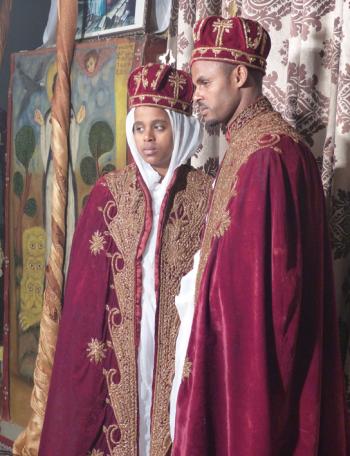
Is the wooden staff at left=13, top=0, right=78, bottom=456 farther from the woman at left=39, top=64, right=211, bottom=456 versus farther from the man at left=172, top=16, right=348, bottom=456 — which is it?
the man at left=172, top=16, right=348, bottom=456

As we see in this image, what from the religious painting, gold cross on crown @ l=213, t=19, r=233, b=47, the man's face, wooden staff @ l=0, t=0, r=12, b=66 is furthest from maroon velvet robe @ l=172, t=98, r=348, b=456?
wooden staff @ l=0, t=0, r=12, b=66

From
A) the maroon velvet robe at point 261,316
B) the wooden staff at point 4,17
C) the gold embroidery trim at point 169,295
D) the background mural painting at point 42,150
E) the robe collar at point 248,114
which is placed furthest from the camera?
the wooden staff at point 4,17

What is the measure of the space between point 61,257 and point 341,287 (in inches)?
44.8

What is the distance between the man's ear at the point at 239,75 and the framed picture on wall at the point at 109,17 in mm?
1049

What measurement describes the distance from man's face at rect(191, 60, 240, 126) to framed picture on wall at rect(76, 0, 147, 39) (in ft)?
3.37

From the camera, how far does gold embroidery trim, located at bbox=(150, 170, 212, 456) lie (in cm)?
193

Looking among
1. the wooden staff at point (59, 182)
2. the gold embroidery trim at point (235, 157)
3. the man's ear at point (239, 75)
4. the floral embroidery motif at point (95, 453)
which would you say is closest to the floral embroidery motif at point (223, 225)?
the gold embroidery trim at point (235, 157)

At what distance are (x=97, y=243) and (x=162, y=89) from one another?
0.48 meters

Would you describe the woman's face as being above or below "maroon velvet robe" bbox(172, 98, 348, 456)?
above

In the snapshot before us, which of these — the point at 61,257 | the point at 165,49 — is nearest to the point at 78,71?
the point at 165,49

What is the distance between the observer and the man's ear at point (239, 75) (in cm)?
162

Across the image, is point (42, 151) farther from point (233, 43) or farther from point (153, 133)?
point (233, 43)

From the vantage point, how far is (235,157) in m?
1.59

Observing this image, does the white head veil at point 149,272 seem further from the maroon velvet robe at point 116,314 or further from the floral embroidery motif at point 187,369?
the floral embroidery motif at point 187,369
